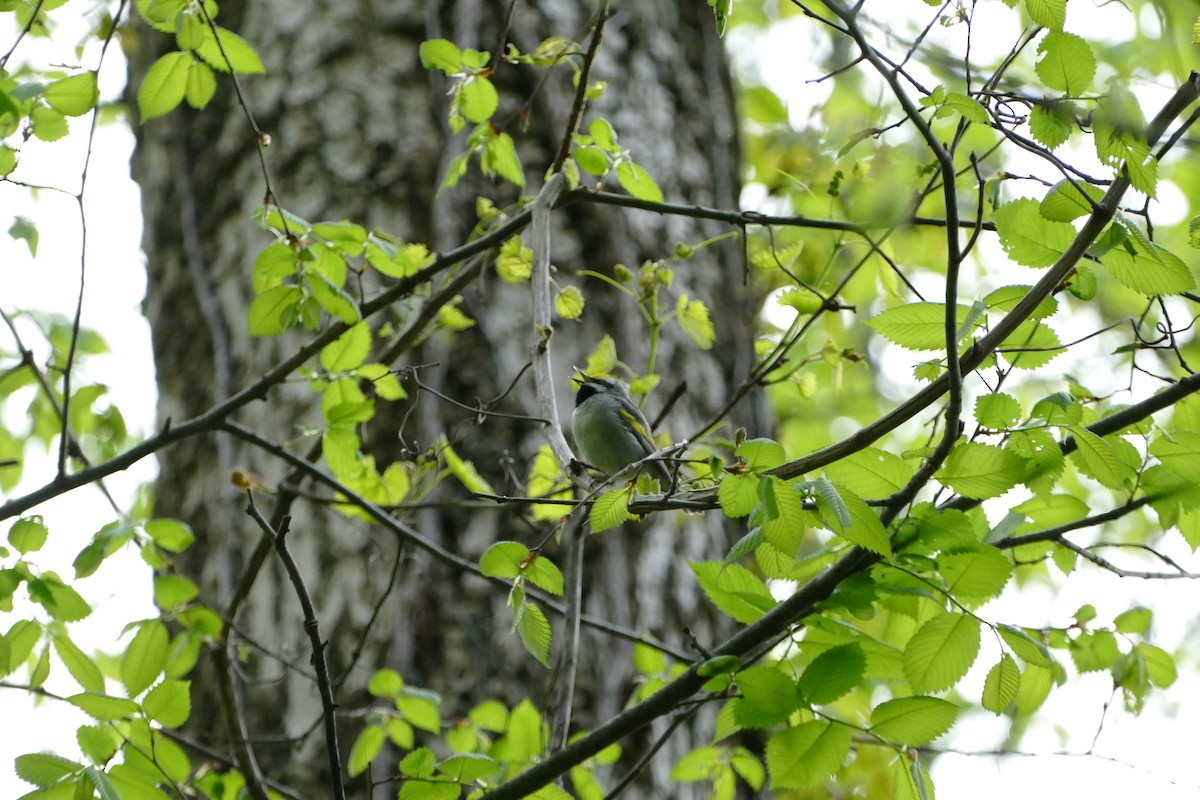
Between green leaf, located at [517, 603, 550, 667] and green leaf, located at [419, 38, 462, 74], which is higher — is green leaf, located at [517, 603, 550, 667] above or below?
below

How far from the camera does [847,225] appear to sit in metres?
2.22

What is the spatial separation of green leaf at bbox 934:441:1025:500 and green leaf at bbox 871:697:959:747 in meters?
0.36

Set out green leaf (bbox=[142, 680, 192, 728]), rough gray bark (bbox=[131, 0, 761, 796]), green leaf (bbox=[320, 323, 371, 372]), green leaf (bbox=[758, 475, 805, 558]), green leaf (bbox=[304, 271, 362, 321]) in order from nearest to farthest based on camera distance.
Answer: green leaf (bbox=[758, 475, 805, 558]) < green leaf (bbox=[142, 680, 192, 728]) < green leaf (bbox=[304, 271, 362, 321]) < green leaf (bbox=[320, 323, 371, 372]) < rough gray bark (bbox=[131, 0, 761, 796])

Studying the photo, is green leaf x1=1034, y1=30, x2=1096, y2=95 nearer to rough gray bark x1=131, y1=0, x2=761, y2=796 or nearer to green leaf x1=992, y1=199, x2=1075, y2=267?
green leaf x1=992, y1=199, x2=1075, y2=267

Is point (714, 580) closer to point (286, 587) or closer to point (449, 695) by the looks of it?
point (449, 695)

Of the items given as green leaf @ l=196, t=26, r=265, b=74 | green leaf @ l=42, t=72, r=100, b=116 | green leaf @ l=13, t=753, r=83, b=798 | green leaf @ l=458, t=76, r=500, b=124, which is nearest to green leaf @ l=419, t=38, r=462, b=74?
green leaf @ l=458, t=76, r=500, b=124

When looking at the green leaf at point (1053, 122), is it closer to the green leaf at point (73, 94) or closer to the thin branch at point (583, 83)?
the thin branch at point (583, 83)

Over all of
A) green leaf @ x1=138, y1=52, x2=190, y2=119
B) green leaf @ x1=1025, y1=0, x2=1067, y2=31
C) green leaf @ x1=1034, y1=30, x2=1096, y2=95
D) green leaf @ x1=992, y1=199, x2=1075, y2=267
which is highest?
green leaf @ x1=138, y1=52, x2=190, y2=119

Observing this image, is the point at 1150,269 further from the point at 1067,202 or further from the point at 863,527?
the point at 863,527

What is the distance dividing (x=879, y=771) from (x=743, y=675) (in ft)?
8.17

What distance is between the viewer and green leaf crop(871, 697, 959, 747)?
1.70 meters

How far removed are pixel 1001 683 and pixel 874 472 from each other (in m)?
0.44

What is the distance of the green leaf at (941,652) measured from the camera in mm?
1745

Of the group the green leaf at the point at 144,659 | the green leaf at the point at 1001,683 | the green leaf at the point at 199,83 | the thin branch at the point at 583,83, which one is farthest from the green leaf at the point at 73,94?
the green leaf at the point at 1001,683
